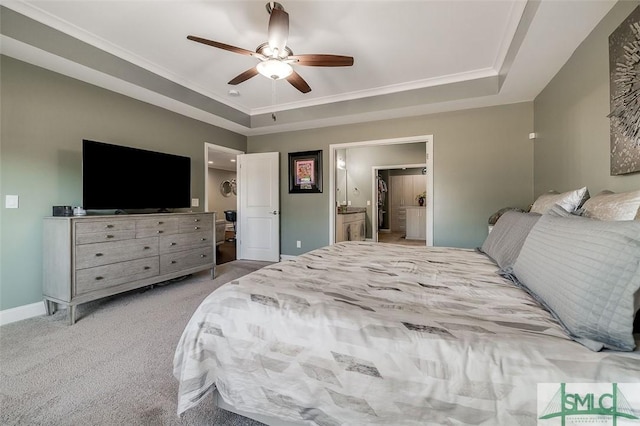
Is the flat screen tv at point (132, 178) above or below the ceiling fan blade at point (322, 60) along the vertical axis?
below

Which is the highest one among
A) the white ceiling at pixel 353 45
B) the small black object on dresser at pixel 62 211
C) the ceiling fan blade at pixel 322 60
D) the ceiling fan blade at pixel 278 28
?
the white ceiling at pixel 353 45

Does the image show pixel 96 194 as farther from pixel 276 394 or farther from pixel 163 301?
pixel 276 394

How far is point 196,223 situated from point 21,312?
1.78 m

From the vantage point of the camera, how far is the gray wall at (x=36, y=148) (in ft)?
7.86

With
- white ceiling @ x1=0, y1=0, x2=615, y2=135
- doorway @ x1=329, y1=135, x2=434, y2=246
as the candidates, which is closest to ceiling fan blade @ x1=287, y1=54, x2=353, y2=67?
white ceiling @ x1=0, y1=0, x2=615, y2=135

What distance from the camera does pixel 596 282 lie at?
790 mm

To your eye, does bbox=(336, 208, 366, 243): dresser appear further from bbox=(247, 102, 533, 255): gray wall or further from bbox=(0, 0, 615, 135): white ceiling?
bbox=(0, 0, 615, 135): white ceiling

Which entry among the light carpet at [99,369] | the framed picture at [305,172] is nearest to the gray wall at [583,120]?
the light carpet at [99,369]

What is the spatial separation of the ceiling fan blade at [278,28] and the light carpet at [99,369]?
2.47 m

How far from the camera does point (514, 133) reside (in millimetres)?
3475

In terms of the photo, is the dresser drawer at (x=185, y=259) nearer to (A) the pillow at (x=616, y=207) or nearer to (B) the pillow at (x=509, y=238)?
(B) the pillow at (x=509, y=238)

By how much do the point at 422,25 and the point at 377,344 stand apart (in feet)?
8.98

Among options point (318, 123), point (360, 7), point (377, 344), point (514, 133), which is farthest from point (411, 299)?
point (318, 123)

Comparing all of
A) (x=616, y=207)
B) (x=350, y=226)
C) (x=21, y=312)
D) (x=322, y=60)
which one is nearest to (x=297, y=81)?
(x=322, y=60)
